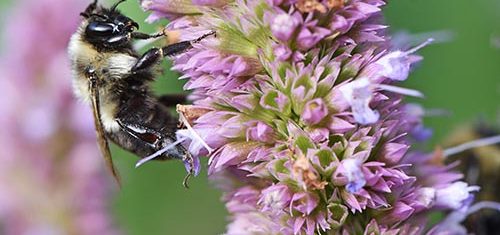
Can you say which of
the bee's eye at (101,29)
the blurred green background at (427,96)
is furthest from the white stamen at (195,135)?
the blurred green background at (427,96)

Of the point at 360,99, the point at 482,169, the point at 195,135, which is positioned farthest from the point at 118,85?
the point at 482,169

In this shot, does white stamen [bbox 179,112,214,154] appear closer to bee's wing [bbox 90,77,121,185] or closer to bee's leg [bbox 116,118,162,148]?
bee's leg [bbox 116,118,162,148]

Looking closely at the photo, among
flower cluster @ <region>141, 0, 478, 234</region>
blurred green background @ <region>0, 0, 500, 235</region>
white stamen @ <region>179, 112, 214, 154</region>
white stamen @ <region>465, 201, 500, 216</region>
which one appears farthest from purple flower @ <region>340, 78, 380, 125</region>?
blurred green background @ <region>0, 0, 500, 235</region>

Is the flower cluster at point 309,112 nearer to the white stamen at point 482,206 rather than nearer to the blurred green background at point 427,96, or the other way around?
the white stamen at point 482,206

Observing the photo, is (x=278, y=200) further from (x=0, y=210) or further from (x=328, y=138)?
(x=0, y=210)

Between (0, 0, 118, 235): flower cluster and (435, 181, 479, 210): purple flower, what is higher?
(0, 0, 118, 235): flower cluster

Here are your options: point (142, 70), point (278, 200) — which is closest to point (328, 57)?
point (278, 200)

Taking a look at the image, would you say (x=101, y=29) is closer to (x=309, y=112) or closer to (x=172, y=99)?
(x=172, y=99)
